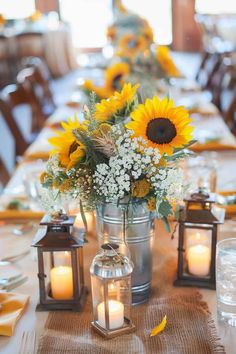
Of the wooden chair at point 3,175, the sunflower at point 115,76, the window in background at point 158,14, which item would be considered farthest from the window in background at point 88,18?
the wooden chair at point 3,175

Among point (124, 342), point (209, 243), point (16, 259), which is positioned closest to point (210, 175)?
point (209, 243)

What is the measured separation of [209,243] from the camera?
1.47m

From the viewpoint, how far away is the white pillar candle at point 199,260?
1457 millimetres

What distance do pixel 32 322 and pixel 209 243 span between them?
47 cm

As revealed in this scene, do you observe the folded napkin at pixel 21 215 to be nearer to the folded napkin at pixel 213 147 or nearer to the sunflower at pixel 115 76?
the folded napkin at pixel 213 147

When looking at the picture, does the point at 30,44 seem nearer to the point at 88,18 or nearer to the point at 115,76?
the point at 88,18

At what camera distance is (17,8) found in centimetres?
1141

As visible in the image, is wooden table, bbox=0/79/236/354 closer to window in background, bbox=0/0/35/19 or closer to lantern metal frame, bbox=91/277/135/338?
lantern metal frame, bbox=91/277/135/338

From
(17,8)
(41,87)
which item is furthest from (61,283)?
(17,8)

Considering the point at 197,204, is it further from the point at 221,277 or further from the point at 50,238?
the point at 50,238

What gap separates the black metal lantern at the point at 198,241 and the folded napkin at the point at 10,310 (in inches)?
14.9

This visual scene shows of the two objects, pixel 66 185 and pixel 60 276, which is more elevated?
pixel 66 185

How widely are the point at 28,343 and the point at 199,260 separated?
47 centimetres

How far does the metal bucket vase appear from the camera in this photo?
4.35 ft
